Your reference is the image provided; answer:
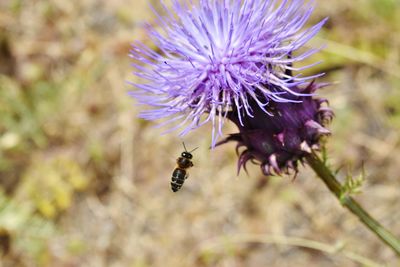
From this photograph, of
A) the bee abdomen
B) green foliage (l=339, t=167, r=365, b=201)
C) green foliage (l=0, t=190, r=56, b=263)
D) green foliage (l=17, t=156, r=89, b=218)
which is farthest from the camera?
green foliage (l=17, t=156, r=89, b=218)

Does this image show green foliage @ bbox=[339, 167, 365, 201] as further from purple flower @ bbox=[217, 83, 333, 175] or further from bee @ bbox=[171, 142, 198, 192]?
bee @ bbox=[171, 142, 198, 192]

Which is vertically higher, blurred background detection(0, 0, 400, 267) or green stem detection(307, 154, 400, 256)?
blurred background detection(0, 0, 400, 267)

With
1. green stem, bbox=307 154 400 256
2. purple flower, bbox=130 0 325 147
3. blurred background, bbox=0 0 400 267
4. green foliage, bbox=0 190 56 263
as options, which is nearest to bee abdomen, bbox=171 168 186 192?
purple flower, bbox=130 0 325 147

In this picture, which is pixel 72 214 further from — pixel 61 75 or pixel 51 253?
pixel 61 75

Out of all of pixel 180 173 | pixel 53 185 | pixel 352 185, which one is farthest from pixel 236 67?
pixel 53 185

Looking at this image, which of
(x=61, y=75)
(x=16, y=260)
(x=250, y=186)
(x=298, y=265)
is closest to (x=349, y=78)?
(x=250, y=186)
